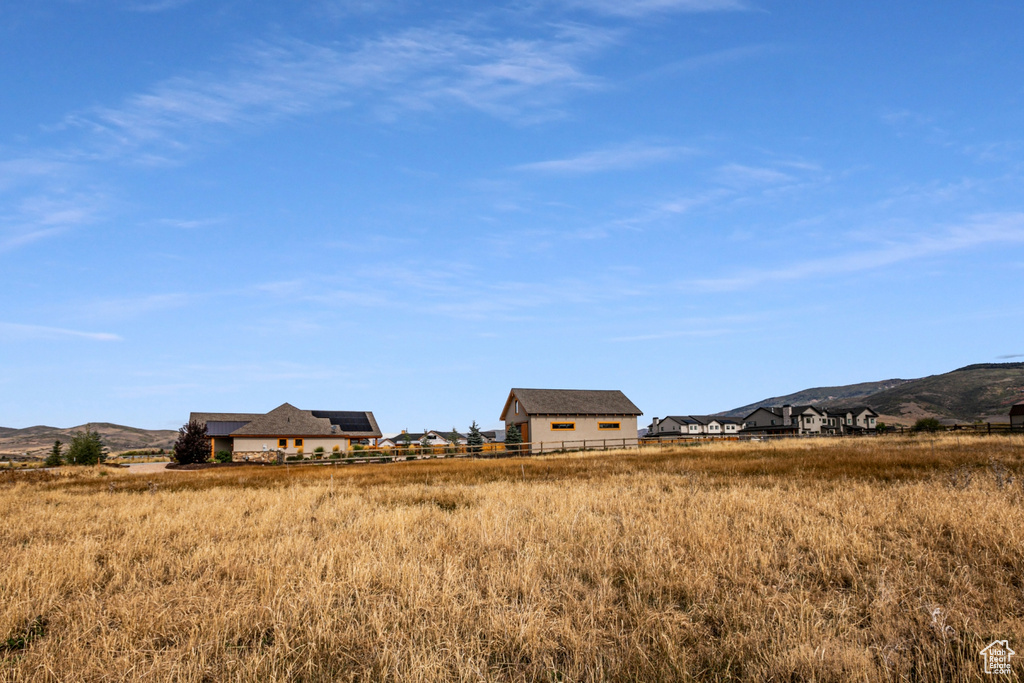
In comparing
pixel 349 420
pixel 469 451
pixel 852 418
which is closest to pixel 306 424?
pixel 349 420

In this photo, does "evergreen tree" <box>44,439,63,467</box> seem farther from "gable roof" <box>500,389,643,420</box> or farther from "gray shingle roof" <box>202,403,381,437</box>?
"gable roof" <box>500,389,643,420</box>

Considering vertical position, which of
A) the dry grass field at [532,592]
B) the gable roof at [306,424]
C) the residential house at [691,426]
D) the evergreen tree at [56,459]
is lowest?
the residential house at [691,426]

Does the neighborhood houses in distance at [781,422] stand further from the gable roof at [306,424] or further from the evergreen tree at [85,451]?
the evergreen tree at [85,451]

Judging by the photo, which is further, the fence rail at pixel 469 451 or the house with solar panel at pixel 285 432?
the house with solar panel at pixel 285 432

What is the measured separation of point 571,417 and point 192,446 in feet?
112

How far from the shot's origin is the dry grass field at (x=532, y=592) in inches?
162

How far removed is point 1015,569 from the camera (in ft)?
19.7

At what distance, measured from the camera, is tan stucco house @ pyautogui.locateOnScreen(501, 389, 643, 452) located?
53625mm

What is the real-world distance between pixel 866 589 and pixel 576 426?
50241mm

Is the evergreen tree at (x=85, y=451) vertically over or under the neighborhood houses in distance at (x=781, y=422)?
over

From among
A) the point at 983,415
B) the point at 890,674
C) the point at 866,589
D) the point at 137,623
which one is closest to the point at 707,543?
the point at 866,589

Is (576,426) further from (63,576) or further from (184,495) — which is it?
(63,576)

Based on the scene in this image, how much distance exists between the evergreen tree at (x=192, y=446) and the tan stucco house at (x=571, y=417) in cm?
2849

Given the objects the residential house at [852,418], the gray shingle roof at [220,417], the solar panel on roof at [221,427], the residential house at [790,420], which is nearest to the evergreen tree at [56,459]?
the gray shingle roof at [220,417]
